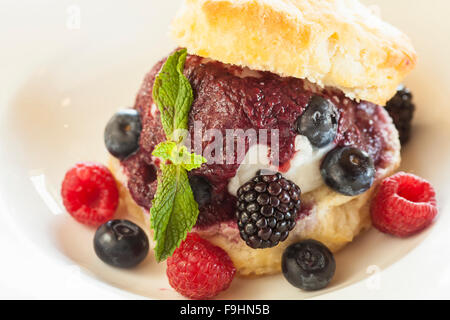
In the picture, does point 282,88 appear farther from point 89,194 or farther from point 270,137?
point 89,194

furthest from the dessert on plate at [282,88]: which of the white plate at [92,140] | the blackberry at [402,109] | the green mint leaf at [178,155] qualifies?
the blackberry at [402,109]

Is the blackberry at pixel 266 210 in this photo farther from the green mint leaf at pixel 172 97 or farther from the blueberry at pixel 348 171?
the green mint leaf at pixel 172 97

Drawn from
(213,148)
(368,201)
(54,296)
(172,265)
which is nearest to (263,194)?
(213,148)

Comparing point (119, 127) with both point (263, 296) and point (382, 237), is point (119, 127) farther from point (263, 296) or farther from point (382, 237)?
point (382, 237)

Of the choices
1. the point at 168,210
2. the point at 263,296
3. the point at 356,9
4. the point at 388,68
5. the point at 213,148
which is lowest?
the point at 263,296

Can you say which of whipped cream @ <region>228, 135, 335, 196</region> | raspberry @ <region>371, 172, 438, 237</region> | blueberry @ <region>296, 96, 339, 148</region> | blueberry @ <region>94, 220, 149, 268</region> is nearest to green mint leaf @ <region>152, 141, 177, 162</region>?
whipped cream @ <region>228, 135, 335, 196</region>
